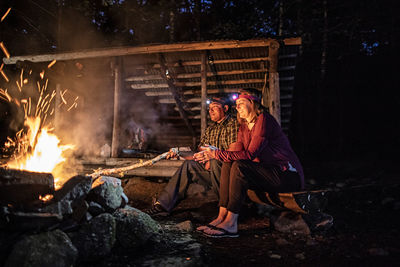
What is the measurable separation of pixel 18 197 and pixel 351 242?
373 cm

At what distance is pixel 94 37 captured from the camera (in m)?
13.7

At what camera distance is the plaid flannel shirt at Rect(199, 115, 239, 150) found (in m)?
4.21

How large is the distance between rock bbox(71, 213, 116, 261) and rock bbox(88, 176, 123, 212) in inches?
10.5

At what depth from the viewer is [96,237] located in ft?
7.70

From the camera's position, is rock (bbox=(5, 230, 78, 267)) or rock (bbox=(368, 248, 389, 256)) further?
rock (bbox=(368, 248, 389, 256))

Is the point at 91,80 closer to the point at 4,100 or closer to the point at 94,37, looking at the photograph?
the point at 4,100

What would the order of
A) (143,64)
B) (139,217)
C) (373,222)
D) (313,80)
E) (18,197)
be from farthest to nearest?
(313,80) < (143,64) < (373,222) < (139,217) < (18,197)

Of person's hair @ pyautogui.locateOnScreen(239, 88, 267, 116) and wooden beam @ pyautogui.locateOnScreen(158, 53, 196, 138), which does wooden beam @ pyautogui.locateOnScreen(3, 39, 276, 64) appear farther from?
person's hair @ pyautogui.locateOnScreen(239, 88, 267, 116)

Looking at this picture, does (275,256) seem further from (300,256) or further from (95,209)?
(95,209)

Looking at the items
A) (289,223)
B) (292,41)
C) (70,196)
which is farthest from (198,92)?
(70,196)

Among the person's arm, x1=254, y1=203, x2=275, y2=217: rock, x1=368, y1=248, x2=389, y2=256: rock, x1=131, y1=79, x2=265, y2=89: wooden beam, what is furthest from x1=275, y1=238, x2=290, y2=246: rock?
x1=131, y1=79, x2=265, y2=89: wooden beam

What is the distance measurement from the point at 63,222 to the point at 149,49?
14.7 feet

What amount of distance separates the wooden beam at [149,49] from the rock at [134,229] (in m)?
4.03

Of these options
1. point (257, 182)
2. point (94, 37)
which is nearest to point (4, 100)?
point (94, 37)
